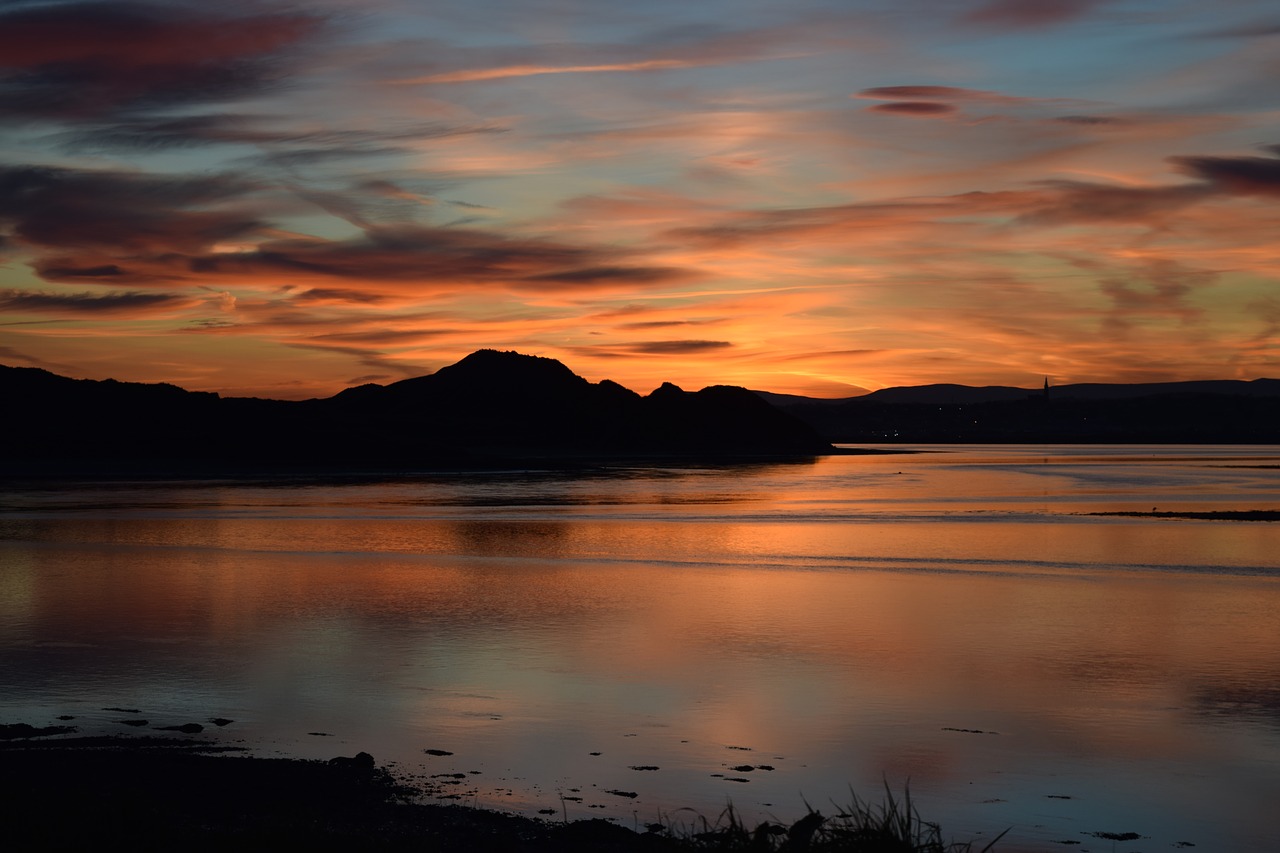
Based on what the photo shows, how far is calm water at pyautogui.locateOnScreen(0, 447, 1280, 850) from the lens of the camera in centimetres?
1275

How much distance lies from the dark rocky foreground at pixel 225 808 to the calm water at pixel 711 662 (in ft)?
2.82

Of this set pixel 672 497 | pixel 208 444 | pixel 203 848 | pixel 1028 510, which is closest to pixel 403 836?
pixel 203 848

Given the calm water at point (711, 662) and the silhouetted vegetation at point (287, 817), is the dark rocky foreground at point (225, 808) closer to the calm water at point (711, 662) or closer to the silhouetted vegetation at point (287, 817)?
the silhouetted vegetation at point (287, 817)

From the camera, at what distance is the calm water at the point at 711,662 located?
41.8ft

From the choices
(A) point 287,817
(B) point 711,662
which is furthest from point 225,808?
(B) point 711,662

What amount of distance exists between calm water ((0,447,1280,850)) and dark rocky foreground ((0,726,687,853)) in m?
0.86

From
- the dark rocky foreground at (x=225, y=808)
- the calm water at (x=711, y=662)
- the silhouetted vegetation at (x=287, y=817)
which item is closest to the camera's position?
the silhouetted vegetation at (x=287, y=817)

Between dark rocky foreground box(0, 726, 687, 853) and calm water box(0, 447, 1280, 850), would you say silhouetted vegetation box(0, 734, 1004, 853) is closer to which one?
dark rocky foreground box(0, 726, 687, 853)

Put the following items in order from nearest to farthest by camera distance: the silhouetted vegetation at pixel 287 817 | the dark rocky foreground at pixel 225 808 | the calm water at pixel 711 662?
the silhouetted vegetation at pixel 287 817, the dark rocky foreground at pixel 225 808, the calm water at pixel 711 662

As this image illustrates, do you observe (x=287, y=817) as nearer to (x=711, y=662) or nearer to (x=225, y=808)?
(x=225, y=808)

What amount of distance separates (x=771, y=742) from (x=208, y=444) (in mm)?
129015

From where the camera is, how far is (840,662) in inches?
773

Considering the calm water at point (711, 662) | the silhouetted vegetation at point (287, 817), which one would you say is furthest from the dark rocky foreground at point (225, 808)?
the calm water at point (711, 662)

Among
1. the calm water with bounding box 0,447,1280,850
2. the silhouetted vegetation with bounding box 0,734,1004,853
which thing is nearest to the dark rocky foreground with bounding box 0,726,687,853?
the silhouetted vegetation with bounding box 0,734,1004,853
